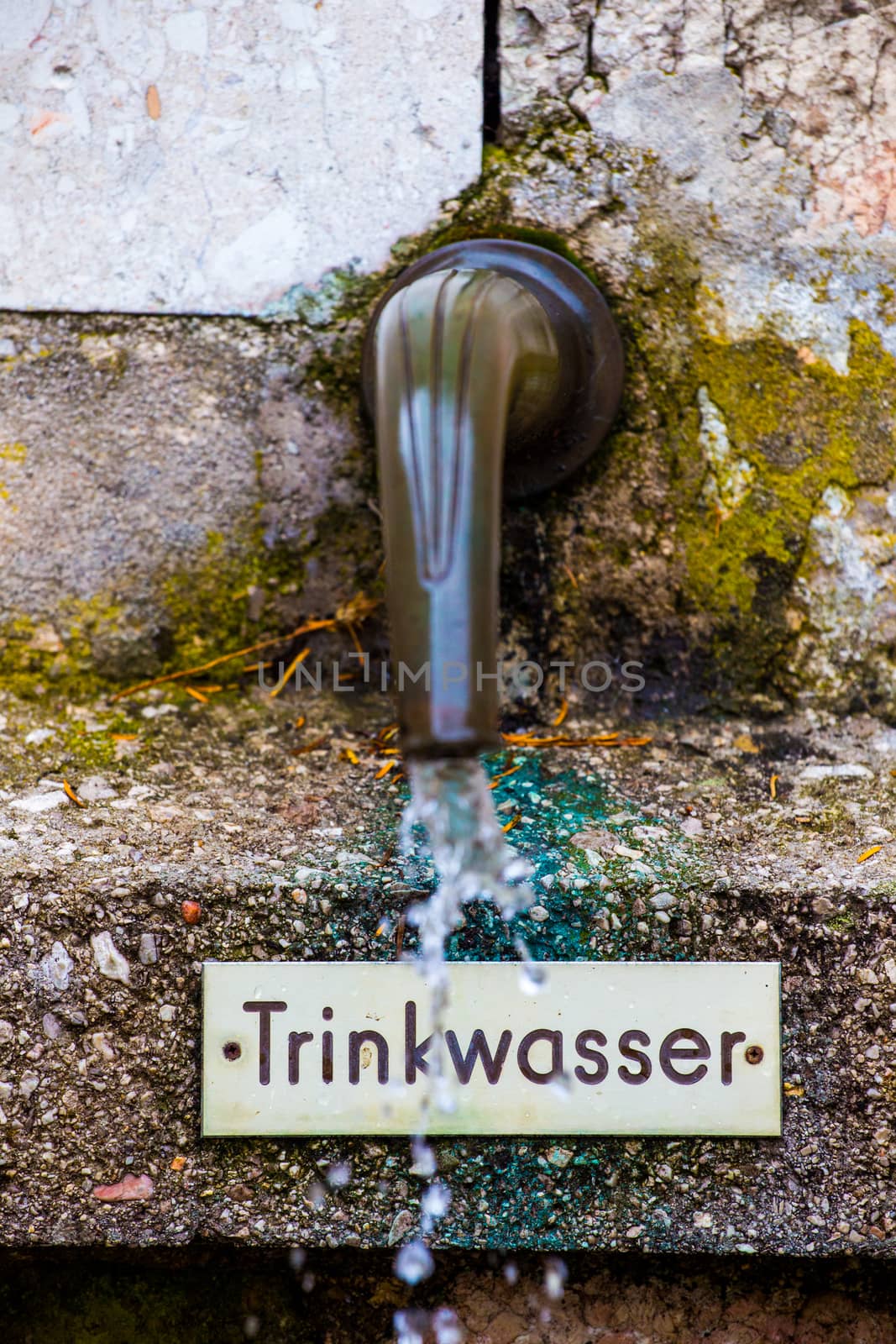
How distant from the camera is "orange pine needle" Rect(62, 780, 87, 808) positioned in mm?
891

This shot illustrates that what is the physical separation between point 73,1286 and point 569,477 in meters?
0.83

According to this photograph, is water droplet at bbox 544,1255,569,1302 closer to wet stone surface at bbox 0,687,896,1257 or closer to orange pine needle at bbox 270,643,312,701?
wet stone surface at bbox 0,687,896,1257

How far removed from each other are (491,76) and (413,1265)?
3.48 feet

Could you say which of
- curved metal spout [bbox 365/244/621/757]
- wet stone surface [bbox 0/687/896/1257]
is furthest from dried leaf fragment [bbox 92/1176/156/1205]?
curved metal spout [bbox 365/244/621/757]

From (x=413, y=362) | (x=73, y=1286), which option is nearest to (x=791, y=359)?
(x=413, y=362)

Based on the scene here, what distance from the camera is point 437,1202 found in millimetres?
797

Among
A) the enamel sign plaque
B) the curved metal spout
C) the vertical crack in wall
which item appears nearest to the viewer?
the curved metal spout

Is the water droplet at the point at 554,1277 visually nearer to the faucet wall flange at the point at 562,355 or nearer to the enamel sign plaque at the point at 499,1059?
the enamel sign plaque at the point at 499,1059

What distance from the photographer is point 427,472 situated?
0.67 metres

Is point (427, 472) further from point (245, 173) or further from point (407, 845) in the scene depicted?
point (245, 173)

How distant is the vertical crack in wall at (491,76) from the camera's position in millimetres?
1036

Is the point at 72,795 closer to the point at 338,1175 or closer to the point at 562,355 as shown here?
the point at 338,1175

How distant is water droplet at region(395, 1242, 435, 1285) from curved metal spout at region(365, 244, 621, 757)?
447 millimetres

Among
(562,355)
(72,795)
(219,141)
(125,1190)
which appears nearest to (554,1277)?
(125,1190)
